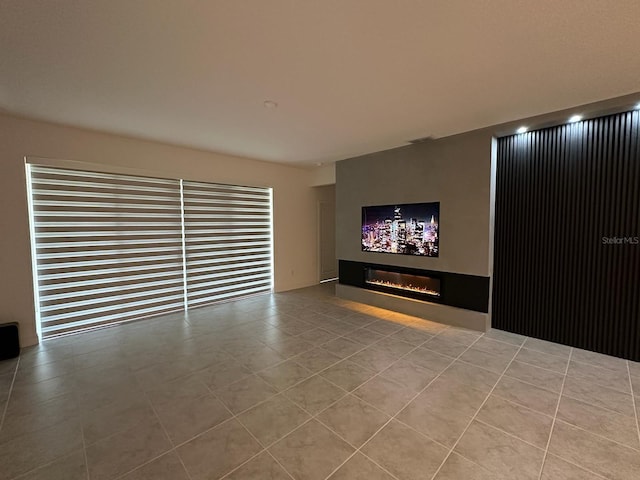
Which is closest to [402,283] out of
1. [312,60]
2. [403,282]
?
[403,282]

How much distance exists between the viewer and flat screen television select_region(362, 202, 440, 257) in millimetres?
4258

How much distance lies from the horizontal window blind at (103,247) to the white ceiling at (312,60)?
93cm

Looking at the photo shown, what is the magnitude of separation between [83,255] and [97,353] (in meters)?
1.46

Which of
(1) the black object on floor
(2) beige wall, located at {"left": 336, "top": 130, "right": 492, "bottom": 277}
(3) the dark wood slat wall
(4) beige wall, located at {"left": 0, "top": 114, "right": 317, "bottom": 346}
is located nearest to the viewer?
(3) the dark wood slat wall

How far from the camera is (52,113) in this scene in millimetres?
3160

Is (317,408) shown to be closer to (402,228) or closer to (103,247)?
(402,228)

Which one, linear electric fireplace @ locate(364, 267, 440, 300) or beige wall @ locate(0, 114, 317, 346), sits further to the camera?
linear electric fireplace @ locate(364, 267, 440, 300)

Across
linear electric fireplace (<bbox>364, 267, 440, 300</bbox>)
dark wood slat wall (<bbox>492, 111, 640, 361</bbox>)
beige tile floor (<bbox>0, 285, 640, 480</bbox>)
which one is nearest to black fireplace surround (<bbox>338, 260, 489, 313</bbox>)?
linear electric fireplace (<bbox>364, 267, 440, 300</bbox>)

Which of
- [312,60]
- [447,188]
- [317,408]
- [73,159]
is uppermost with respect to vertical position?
[312,60]

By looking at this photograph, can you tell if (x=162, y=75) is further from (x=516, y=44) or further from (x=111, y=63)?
(x=516, y=44)

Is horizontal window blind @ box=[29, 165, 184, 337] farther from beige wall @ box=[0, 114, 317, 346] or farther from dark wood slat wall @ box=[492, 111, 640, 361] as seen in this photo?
dark wood slat wall @ box=[492, 111, 640, 361]

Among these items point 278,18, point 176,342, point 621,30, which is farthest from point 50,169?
point 621,30

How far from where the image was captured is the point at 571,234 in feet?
10.7

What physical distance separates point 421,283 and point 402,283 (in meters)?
0.35
